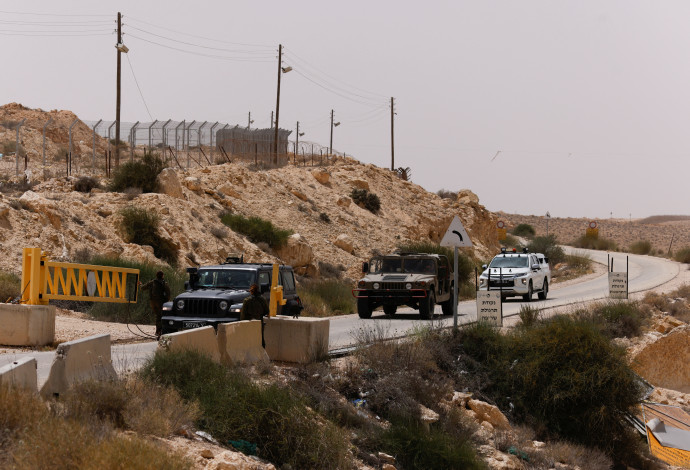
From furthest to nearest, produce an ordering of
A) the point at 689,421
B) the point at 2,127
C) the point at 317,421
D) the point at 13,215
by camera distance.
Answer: the point at 2,127 < the point at 13,215 < the point at 689,421 < the point at 317,421

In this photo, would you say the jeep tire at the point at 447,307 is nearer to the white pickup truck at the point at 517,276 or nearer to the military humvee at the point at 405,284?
the military humvee at the point at 405,284

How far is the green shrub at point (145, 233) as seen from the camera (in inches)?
1241

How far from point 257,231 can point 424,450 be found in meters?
28.4

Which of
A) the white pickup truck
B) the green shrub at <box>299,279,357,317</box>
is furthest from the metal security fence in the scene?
the white pickup truck

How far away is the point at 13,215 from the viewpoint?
1086 inches

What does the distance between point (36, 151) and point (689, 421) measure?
43.9 meters

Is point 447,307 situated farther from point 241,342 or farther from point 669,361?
point 241,342

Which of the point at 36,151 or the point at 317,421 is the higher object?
the point at 36,151

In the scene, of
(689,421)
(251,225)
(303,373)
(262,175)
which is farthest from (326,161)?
(303,373)

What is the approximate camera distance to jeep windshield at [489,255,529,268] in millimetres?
34000

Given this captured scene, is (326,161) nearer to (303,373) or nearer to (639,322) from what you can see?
(639,322)

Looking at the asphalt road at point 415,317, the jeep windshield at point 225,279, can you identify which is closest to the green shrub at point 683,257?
the asphalt road at point 415,317

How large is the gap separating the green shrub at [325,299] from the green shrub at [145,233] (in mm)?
5208

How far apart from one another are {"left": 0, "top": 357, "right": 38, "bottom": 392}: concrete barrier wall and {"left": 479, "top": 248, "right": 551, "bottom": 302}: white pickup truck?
2403 cm
